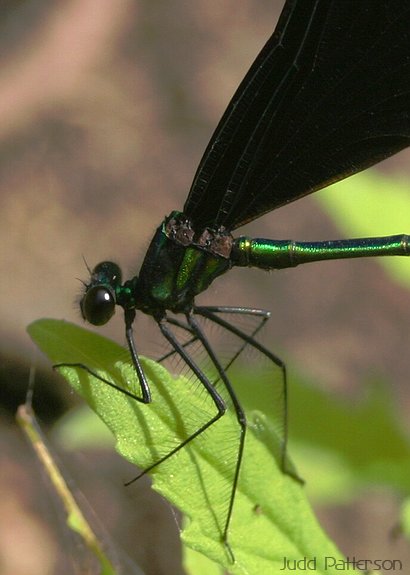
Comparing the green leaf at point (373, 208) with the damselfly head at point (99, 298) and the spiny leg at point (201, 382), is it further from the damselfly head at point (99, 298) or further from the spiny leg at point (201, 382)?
the damselfly head at point (99, 298)

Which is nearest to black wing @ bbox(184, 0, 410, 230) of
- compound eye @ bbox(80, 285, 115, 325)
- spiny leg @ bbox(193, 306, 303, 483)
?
spiny leg @ bbox(193, 306, 303, 483)

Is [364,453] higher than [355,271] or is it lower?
lower

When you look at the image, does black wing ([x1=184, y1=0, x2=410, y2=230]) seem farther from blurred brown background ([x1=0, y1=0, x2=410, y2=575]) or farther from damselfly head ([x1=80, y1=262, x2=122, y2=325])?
blurred brown background ([x1=0, y1=0, x2=410, y2=575])

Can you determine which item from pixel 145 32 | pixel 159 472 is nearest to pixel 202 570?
pixel 159 472

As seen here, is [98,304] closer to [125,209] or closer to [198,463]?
[198,463]

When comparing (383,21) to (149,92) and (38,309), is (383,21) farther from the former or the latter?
(149,92)

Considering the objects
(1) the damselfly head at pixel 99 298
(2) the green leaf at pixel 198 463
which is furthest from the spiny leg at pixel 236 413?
(1) the damselfly head at pixel 99 298
